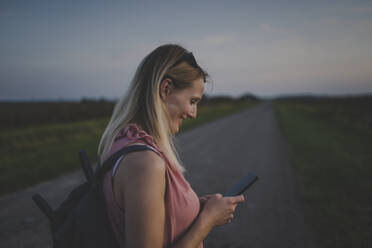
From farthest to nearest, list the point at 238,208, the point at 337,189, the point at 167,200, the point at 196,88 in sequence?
1. the point at 337,189
2. the point at 238,208
3. the point at 196,88
4. the point at 167,200

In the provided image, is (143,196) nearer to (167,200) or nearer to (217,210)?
(167,200)

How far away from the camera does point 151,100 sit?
1111 mm

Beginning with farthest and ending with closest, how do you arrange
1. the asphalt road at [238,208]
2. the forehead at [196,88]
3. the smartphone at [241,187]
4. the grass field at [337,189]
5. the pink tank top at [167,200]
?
1. the grass field at [337,189]
2. the asphalt road at [238,208]
3. the smartphone at [241,187]
4. the forehead at [196,88]
5. the pink tank top at [167,200]

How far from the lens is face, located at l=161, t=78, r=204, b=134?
118 centimetres

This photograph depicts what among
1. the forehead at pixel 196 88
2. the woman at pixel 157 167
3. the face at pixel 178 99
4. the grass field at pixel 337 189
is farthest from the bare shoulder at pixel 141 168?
the grass field at pixel 337 189

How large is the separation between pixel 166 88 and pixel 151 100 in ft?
0.39

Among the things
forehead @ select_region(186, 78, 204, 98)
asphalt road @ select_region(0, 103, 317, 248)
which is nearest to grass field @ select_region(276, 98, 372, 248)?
asphalt road @ select_region(0, 103, 317, 248)

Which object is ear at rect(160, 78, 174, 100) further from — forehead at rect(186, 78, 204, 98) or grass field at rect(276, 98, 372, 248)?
grass field at rect(276, 98, 372, 248)

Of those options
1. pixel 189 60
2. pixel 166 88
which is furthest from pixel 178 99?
pixel 189 60

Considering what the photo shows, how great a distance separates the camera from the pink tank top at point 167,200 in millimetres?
1002

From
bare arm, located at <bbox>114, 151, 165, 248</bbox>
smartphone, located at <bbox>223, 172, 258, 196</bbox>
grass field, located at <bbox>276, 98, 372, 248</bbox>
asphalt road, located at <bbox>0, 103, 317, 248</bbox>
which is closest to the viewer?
bare arm, located at <bbox>114, 151, 165, 248</bbox>

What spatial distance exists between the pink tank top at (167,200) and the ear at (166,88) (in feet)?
0.72

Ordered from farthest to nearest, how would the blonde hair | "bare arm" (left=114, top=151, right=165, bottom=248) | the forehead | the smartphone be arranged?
the smartphone < the forehead < the blonde hair < "bare arm" (left=114, top=151, right=165, bottom=248)

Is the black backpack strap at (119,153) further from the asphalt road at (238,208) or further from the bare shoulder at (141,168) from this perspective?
the asphalt road at (238,208)
